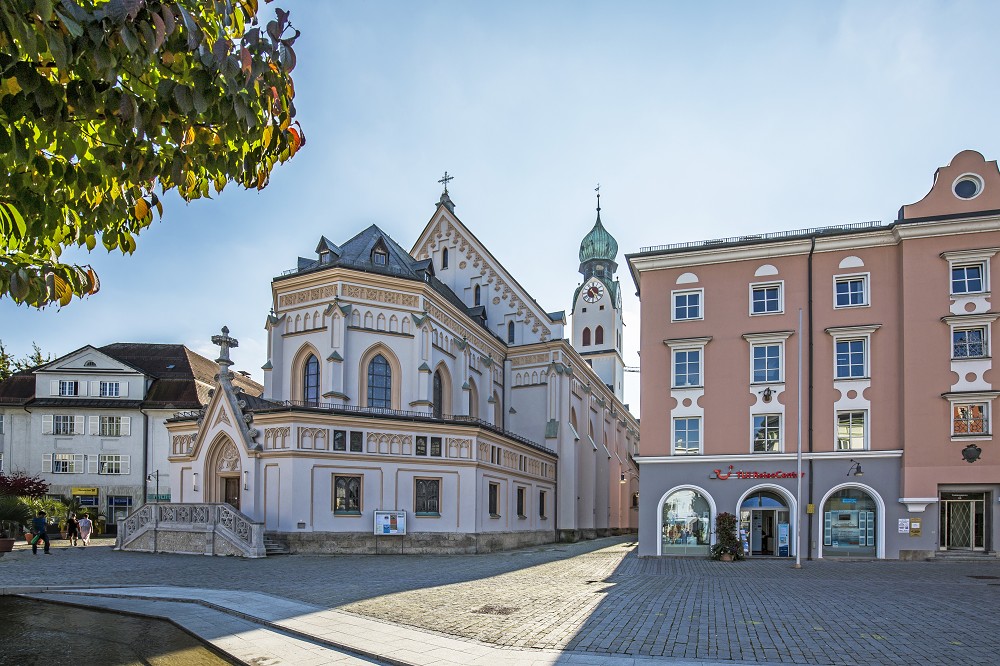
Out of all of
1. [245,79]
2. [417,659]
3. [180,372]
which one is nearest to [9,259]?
[245,79]

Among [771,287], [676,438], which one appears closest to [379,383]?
[676,438]

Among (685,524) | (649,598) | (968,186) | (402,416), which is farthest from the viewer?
(402,416)

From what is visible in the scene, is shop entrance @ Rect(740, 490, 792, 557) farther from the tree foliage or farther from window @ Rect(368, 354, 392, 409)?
the tree foliage

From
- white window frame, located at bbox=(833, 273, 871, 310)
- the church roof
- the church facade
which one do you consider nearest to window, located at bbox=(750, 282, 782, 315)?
white window frame, located at bbox=(833, 273, 871, 310)

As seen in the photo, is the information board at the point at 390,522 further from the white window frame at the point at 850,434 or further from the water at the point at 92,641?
the white window frame at the point at 850,434

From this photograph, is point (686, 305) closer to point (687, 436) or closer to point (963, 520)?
point (687, 436)

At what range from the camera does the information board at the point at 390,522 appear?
104ft

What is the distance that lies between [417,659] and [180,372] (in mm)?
47206

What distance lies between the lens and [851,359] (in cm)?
3003

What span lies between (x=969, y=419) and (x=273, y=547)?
26.9m

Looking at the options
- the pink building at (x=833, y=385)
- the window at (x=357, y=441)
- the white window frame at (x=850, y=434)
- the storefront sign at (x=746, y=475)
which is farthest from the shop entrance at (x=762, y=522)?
the window at (x=357, y=441)

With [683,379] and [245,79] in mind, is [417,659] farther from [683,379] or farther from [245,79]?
[683,379]

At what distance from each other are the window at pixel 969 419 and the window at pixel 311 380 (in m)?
27.4

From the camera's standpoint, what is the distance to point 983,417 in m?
27.9
